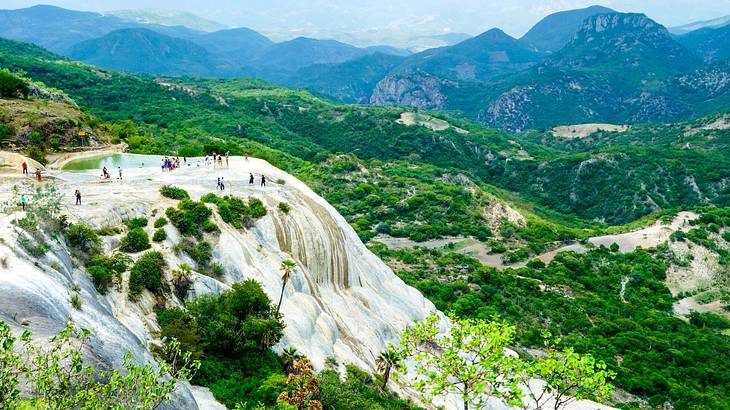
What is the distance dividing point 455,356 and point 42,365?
15.5 meters

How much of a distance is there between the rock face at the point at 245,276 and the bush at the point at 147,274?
2.25 feet

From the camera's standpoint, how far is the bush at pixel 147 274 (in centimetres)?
3284

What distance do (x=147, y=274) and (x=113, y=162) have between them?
35.5 metres

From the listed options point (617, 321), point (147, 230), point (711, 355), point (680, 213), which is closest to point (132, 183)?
point (147, 230)

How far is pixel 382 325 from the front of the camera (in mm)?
49875

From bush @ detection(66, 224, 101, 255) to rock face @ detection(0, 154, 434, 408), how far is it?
1985mm

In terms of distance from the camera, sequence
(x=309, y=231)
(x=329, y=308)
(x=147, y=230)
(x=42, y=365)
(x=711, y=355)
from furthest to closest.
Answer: (x=711, y=355), (x=309, y=231), (x=329, y=308), (x=147, y=230), (x=42, y=365)

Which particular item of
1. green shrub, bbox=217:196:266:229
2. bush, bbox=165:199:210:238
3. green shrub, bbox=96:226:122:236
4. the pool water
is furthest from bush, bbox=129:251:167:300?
the pool water

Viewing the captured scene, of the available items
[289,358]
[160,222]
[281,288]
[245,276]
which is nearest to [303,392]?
[289,358]

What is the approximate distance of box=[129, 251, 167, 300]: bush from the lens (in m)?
32.8

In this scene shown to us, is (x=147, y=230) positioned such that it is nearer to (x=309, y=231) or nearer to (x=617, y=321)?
(x=309, y=231)

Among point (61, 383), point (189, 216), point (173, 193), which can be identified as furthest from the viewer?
point (173, 193)

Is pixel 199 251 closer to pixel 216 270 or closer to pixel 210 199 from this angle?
pixel 216 270

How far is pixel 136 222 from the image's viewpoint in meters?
38.7
